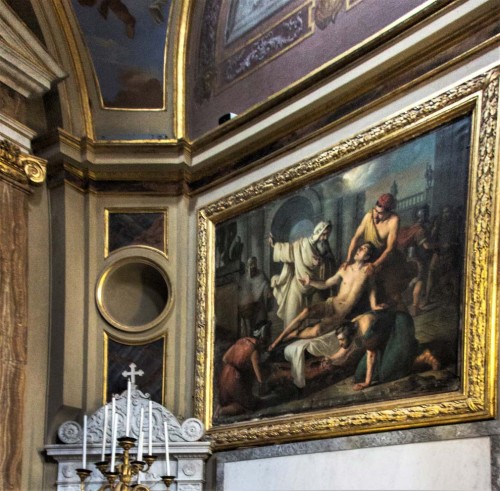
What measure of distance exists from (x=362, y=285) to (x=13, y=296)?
3255mm

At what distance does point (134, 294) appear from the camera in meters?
9.48

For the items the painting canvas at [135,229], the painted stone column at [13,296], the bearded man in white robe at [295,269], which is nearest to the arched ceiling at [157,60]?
the painting canvas at [135,229]

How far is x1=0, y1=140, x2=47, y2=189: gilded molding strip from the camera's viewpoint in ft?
27.0

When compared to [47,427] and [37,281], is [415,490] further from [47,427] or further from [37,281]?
[37,281]

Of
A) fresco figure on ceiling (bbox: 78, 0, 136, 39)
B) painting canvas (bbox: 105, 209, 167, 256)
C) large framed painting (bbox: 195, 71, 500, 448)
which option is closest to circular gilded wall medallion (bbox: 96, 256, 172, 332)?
painting canvas (bbox: 105, 209, 167, 256)

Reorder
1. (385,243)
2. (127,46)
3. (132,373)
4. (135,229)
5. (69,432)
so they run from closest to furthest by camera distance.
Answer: (385,243) → (69,432) → (132,373) → (135,229) → (127,46)

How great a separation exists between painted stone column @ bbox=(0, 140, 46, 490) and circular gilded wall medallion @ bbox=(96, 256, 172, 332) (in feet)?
3.48

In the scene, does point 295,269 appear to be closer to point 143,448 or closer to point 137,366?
point 137,366

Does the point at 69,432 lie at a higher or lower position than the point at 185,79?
lower

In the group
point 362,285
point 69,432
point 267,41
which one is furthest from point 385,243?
point 69,432

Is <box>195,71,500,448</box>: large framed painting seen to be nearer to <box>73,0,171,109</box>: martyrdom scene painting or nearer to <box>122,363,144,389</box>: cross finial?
<box>122,363,144,389</box>: cross finial

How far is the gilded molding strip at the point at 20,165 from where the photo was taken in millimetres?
8242

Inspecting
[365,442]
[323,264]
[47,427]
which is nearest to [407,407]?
[365,442]

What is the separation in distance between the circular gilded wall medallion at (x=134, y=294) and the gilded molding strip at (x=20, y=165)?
4.19 ft
